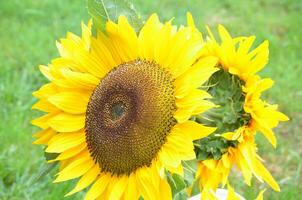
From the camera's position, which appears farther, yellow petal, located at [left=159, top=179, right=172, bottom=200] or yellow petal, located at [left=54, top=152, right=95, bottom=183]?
yellow petal, located at [left=54, top=152, right=95, bottom=183]

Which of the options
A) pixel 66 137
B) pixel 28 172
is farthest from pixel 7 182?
pixel 66 137

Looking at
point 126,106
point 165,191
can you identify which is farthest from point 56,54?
point 165,191

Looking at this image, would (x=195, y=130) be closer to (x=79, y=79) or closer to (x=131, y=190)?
(x=131, y=190)

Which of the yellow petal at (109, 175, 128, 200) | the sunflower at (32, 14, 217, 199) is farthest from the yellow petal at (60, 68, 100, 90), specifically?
the yellow petal at (109, 175, 128, 200)

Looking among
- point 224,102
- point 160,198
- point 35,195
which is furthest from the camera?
point 35,195

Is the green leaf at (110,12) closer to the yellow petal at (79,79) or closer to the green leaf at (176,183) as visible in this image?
the yellow petal at (79,79)

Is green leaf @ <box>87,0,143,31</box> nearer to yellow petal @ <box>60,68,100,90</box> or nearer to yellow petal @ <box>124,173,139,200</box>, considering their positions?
yellow petal @ <box>60,68,100,90</box>

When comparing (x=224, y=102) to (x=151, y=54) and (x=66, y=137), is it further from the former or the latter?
(x=66, y=137)
